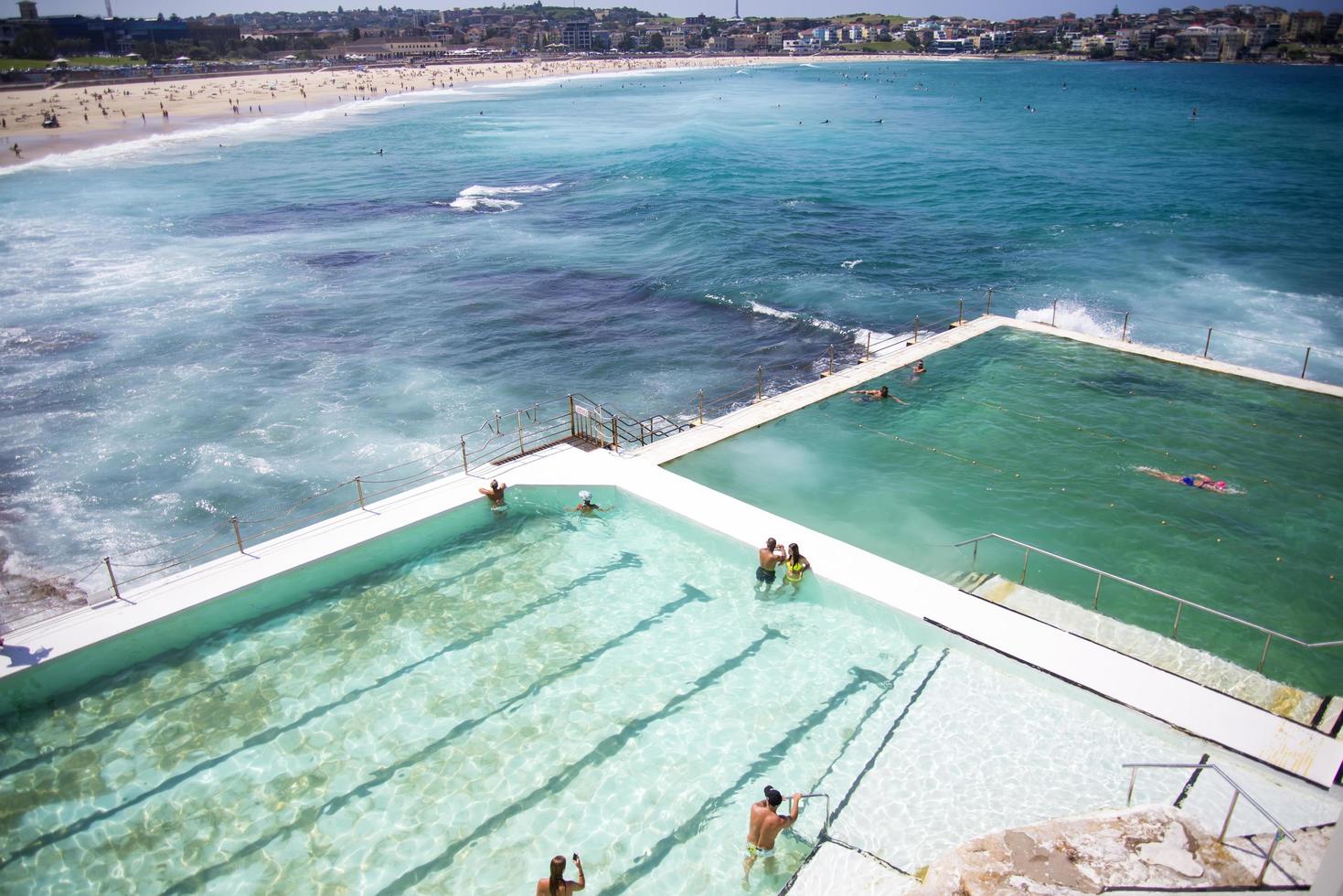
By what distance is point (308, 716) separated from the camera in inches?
410

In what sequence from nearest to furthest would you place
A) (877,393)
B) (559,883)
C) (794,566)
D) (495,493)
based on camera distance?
(559,883), (794,566), (495,493), (877,393)

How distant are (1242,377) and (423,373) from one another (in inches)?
864

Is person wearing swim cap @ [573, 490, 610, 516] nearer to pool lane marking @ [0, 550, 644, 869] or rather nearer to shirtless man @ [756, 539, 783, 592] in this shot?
pool lane marking @ [0, 550, 644, 869]

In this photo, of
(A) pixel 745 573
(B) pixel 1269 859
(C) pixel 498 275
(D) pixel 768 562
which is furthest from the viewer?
(C) pixel 498 275

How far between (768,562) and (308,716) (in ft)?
21.7

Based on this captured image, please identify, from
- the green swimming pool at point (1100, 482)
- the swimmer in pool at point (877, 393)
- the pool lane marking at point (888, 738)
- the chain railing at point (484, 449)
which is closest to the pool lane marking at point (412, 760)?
the pool lane marking at point (888, 738)

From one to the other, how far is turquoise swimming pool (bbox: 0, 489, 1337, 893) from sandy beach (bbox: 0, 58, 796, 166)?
71.0m

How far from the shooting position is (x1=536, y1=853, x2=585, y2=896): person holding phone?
7594mm

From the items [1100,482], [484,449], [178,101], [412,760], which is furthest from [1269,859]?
[178,101]

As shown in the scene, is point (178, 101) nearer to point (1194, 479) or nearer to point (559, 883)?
point (1194, 479)

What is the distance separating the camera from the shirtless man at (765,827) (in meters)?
8.48

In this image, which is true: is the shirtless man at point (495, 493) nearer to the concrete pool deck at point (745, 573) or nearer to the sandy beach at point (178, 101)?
the concrete pool deck at point (745, 573)

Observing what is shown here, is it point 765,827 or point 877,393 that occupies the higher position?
point 877,393

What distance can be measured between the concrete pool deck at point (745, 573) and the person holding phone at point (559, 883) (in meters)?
5.97
